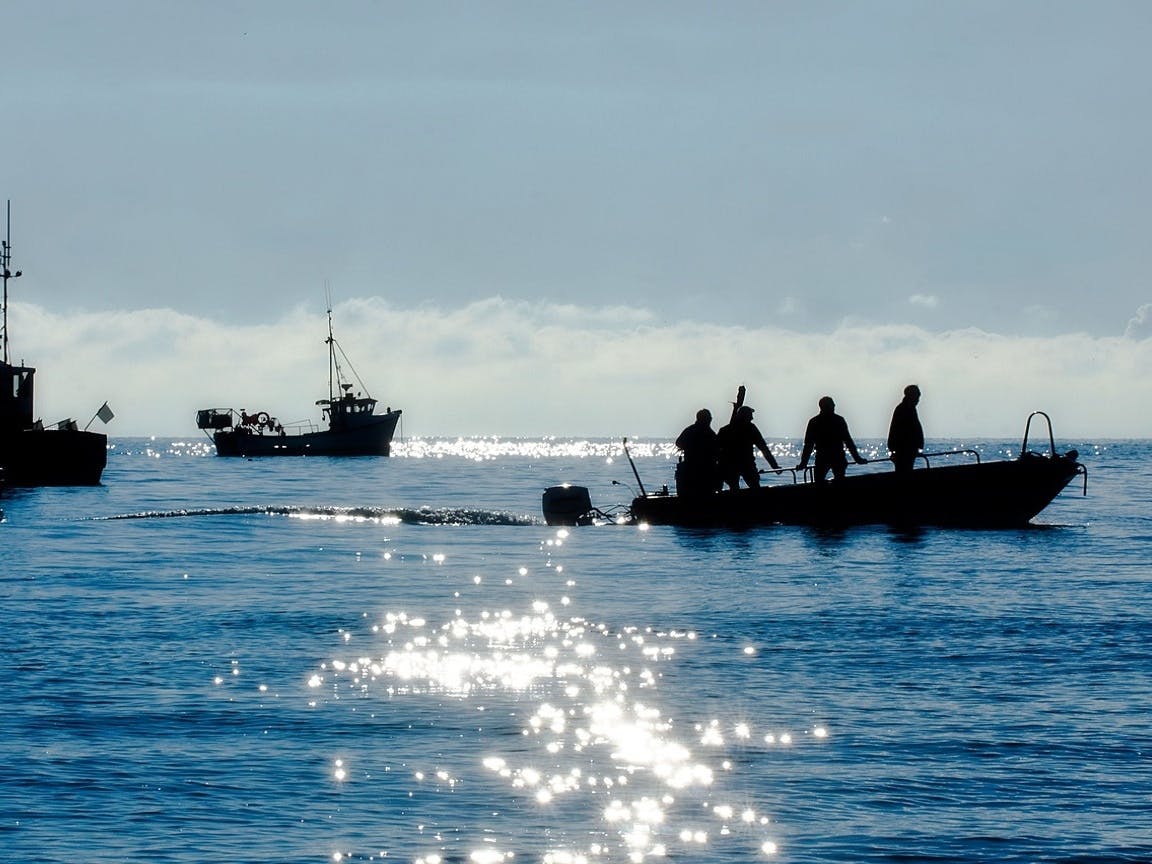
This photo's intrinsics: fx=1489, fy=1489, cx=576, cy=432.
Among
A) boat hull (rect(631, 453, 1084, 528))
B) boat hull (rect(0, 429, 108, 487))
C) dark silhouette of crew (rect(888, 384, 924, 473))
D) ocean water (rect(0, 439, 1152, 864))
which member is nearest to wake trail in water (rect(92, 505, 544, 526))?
boat hull (rect(631, 453, 1084, 528))

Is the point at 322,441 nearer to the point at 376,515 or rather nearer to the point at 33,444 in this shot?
the point at 33,444

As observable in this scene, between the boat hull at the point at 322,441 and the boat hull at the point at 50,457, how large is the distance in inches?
2353

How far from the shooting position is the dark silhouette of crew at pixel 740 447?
1078 inches

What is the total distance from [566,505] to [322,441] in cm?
8889

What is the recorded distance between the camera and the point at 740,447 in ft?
91.7

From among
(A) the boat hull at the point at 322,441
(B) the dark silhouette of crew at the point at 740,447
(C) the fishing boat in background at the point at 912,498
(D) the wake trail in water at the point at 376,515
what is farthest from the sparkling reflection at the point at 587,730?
(A) the boat hull at the point at 322,441

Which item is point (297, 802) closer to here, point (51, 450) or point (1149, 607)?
point (1149, 607)

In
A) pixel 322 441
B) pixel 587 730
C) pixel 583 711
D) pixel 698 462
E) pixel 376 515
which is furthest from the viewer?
pixel 322 441

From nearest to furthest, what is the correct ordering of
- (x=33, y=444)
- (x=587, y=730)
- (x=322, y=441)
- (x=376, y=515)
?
(x=587, y=730)
(x=376, y=515)
(x=33, y=444)
(x=322, y=441)

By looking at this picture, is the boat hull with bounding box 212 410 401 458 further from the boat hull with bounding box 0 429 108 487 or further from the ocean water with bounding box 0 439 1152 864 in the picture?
the ocean water with bounding box 0 439 1152 864

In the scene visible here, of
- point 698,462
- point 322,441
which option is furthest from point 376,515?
point 322,441

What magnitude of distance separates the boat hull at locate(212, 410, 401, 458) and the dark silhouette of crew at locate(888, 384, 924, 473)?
92892 millimetres

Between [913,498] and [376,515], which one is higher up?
[913,498]

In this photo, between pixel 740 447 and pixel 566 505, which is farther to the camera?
pixel 566 505
